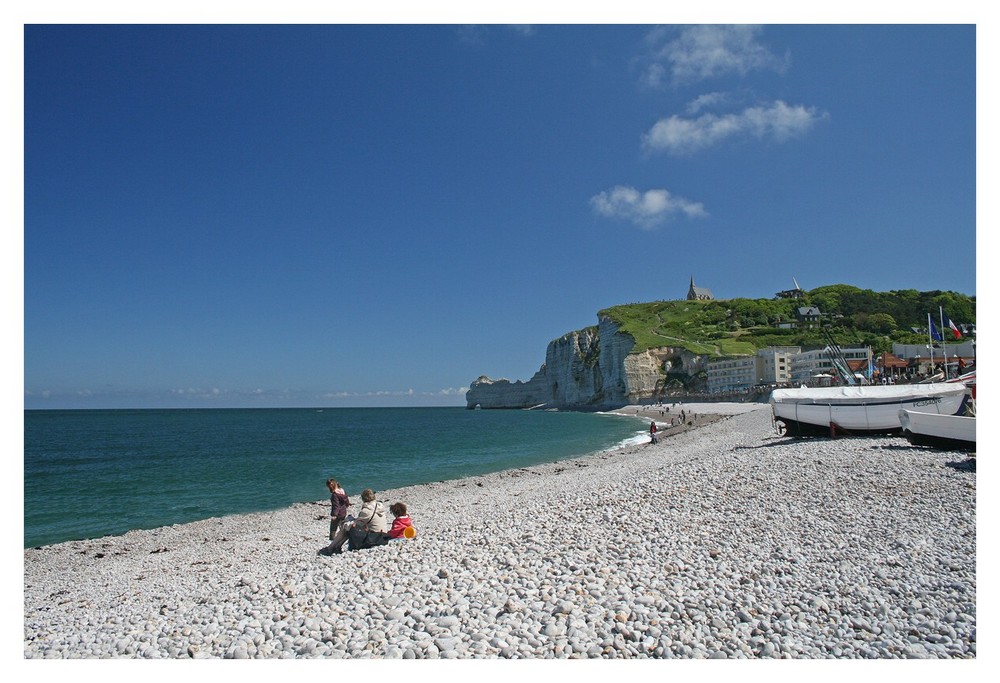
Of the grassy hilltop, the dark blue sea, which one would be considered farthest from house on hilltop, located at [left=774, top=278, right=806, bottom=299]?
the dark blue sea

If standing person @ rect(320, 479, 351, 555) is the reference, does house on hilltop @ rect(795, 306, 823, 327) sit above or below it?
above

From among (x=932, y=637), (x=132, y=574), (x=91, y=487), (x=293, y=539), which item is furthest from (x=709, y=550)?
(x=91, y=487)

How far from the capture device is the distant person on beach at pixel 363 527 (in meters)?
9.09

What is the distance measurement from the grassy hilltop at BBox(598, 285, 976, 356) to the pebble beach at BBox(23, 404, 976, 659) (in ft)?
322

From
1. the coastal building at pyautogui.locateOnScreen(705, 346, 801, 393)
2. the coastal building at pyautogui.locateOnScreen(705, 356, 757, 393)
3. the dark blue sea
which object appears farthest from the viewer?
the coastal building at pyautogui.locateOnScreen(705, 356, 757, 393)

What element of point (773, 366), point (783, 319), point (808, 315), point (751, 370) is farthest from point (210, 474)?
point (808, 315)

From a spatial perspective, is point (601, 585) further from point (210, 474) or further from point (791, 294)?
point (791, 294)

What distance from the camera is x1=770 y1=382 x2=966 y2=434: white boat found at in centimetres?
2009

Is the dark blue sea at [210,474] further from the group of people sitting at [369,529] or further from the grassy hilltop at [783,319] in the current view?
the grassy hilltop at [783,319]

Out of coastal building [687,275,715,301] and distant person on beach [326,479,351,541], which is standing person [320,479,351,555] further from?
coastal building [687,275,715,301]

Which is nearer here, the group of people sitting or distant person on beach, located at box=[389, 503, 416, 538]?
the group of people sitting

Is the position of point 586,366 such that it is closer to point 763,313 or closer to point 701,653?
point 763,313

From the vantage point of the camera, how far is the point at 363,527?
9109 millimetres

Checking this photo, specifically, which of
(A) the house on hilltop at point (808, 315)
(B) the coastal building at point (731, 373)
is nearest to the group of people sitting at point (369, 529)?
(B) the coastal building at point (731, 373)
